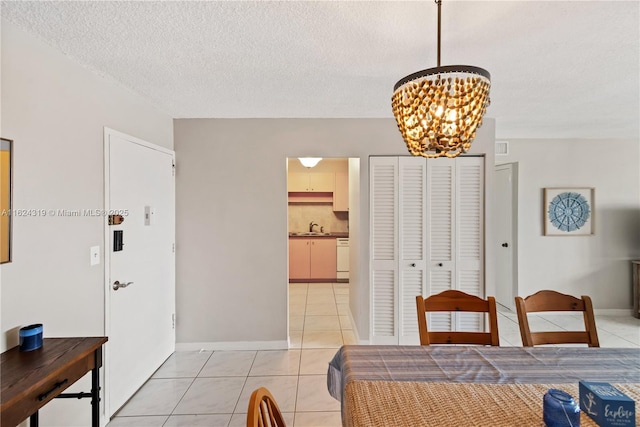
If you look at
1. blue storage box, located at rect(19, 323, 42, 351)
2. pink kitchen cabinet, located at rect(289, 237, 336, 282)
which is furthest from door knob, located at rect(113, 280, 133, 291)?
pink kitchen cabinet, located at rect(289, 237, 336, 282)

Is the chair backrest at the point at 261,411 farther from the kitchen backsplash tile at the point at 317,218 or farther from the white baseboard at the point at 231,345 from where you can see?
the kitchen backsplash tile at the point at 317,218

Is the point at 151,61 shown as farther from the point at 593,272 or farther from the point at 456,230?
the point at 593,272

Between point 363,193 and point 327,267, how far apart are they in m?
3.17

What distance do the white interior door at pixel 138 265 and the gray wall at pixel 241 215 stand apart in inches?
7.5

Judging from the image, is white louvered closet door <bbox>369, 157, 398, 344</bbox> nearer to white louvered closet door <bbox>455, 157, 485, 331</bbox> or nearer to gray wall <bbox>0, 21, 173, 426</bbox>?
white louvered closet door <bbox>455, 157, 485, 331</bbox>

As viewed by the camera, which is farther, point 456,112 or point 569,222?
point 569,222

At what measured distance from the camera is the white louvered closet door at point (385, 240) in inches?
122

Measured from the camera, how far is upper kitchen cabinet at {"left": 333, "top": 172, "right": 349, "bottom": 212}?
6219 mm

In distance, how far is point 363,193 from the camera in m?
3.14

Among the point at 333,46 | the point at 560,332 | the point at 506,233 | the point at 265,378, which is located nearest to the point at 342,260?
the point at 506,233

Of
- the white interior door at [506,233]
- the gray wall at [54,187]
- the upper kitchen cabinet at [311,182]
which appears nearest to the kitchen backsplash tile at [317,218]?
the upper kitchen cabinet at [311,182]

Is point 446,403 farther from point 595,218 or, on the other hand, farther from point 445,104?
point 595,218

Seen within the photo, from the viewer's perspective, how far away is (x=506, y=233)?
427cm

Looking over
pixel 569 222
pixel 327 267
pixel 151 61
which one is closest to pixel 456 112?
pixel 151 61
